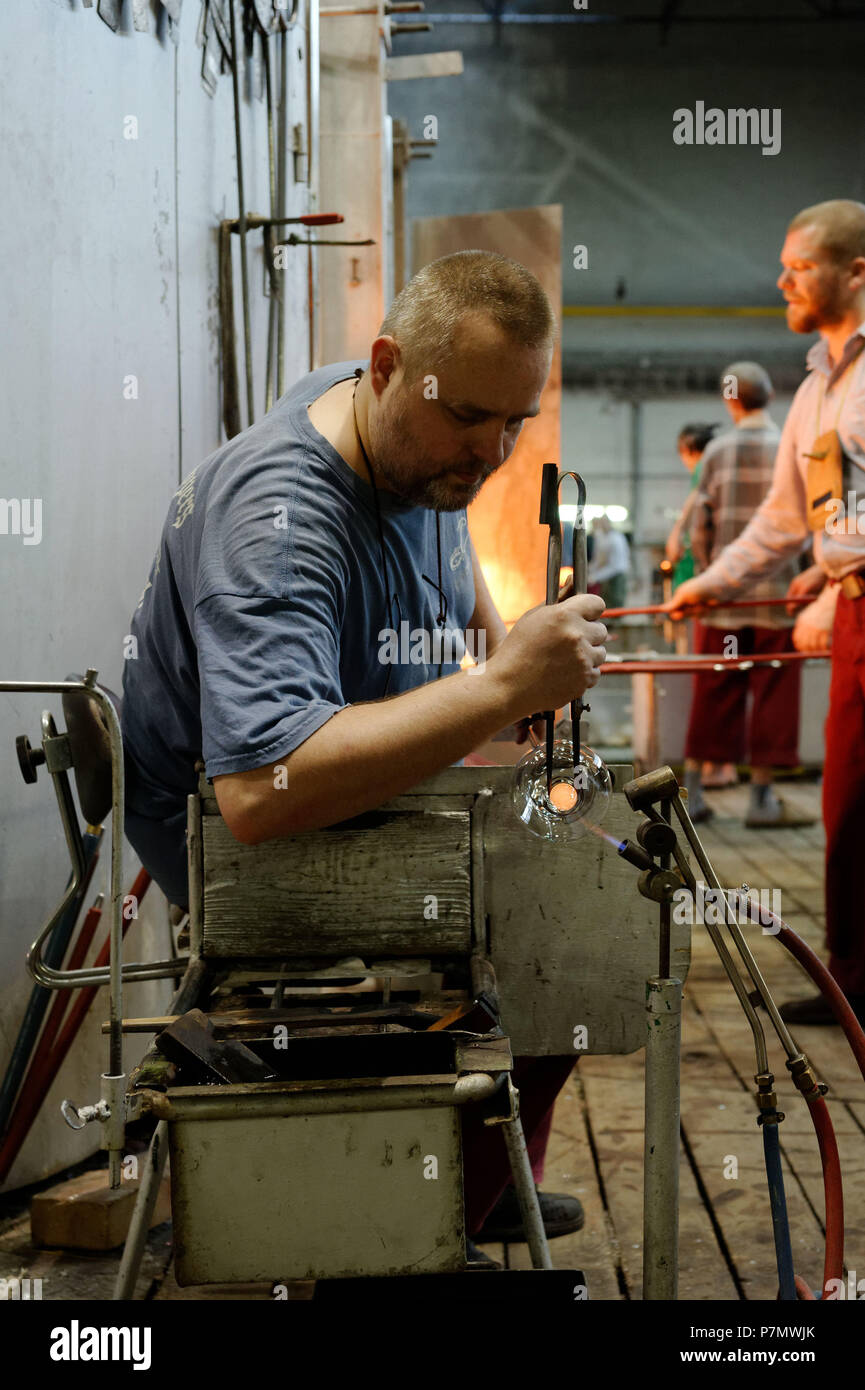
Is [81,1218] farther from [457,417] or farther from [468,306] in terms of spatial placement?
[468,306]

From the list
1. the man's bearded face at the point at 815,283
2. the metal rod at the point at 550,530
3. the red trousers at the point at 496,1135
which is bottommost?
the red trousers at the point at 496,1135

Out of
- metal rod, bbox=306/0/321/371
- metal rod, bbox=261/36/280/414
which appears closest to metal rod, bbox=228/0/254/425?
metal rod, bbox=261/36/280/414

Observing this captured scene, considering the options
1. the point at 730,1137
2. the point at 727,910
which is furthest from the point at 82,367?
the point at 730,1137

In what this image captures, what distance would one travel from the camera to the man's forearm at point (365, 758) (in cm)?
135

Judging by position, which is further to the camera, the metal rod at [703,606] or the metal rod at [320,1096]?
the metal rod at [703,606]

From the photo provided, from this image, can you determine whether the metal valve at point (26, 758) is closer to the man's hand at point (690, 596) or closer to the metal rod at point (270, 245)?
the metal rod at point (270, 245)

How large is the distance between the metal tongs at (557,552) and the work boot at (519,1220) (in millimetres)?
1107

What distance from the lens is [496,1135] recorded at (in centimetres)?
166

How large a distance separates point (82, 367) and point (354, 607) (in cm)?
94

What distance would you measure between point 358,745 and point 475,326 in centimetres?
52

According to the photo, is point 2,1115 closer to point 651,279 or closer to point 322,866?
point 322,866

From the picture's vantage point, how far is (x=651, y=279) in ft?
38.4

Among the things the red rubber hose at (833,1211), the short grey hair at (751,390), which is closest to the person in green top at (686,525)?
the short grey hair at (751,390)

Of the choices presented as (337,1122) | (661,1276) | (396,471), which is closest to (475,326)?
(396,471)
